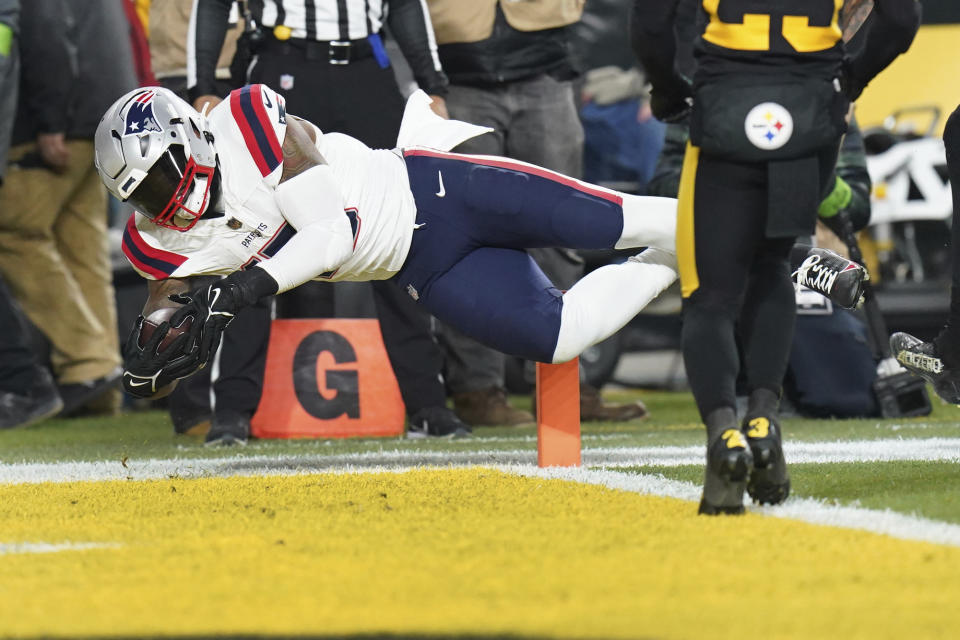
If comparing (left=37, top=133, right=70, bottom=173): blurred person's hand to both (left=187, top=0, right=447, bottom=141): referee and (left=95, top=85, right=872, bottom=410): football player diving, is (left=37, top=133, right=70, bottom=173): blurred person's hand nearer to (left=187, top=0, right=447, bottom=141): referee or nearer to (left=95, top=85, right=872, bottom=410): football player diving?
(left=187, top=0, right=447, bottom=141): referee

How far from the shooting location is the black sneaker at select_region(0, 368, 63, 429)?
6000mm

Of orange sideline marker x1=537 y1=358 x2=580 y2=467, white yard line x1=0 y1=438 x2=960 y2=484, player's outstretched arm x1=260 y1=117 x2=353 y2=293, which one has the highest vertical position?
player's outstretched arm x1=260 y1=117 x2=353 y2=293

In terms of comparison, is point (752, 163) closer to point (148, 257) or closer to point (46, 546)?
point (46, 546)

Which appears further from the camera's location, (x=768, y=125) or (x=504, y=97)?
(x=504, y=97)

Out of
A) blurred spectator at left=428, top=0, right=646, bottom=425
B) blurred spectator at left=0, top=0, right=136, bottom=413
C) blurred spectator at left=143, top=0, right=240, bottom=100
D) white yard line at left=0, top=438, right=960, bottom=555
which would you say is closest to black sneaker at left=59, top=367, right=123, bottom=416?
blurred spectator at left=0, top=0, right=136, bottom=413

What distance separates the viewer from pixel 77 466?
4.20 m

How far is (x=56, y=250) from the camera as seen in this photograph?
665 cm

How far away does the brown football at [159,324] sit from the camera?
3.37 m

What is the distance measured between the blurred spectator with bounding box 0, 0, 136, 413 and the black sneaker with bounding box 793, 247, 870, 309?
3839mm

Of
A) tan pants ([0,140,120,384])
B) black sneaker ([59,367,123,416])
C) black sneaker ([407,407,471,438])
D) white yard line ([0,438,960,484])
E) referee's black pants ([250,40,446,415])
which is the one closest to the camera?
white yard line ([0,438,960,484])

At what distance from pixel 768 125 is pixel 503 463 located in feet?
4.83

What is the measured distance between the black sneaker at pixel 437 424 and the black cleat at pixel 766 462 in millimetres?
2261

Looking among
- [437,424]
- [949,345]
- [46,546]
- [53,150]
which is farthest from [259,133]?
[53,150]

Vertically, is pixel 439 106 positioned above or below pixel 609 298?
above
